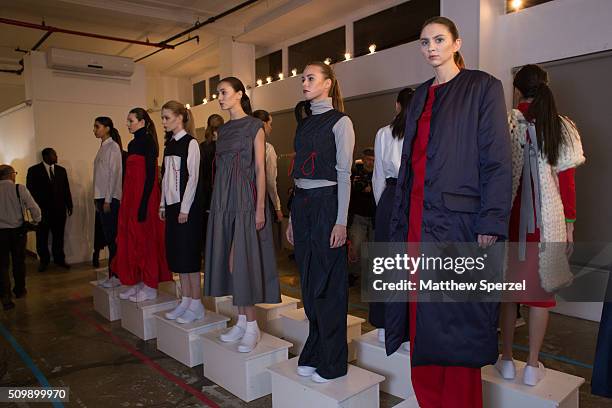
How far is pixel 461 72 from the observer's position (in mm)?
1714

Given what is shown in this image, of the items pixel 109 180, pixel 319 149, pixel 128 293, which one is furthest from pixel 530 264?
pixel 109 180

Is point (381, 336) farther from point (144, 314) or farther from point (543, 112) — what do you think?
point (144, 314)

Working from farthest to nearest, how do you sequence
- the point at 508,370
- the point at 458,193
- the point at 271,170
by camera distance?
the point at 271,170
the point at 508,370
the point at 458,193

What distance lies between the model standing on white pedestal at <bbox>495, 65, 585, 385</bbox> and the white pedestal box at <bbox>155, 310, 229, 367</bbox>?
6.25 ft

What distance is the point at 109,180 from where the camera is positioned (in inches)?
162

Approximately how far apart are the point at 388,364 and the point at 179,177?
179cm

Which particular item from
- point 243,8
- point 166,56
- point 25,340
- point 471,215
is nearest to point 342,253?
point 471,215

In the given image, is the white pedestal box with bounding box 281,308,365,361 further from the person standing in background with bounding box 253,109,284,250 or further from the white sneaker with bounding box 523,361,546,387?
the white sneaker with bounding box 523,361,546,387

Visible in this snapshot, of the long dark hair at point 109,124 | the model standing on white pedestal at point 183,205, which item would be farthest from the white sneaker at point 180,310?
the long dark hair at point 109,124

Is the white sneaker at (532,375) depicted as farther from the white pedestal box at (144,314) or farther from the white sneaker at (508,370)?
the white pedestal box at (144,314)

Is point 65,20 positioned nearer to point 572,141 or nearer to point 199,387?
point 199,387

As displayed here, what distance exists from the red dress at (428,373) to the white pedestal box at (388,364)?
0.73 m

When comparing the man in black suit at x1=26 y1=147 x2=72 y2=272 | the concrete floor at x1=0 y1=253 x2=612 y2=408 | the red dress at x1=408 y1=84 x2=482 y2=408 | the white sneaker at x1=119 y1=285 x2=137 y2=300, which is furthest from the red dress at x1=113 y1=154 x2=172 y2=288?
the man in black suit at x1=26 y1=147 x2=72 y2=272

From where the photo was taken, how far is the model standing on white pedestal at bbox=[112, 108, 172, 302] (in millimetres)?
3719
